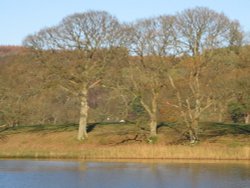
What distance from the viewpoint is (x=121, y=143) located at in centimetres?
4644

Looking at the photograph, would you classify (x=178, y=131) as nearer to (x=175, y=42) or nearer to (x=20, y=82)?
(x=175, y=42)

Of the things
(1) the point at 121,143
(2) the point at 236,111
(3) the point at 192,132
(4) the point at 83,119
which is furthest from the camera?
(2) the point at 236,111

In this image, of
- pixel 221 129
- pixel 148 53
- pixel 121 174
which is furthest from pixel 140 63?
pixel 121 174

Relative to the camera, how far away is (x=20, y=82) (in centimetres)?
4778

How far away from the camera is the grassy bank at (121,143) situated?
38938 millimetres

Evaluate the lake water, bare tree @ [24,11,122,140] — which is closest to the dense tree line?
bare tree @ [24,11,122,140]

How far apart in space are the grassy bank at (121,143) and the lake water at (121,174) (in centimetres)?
230

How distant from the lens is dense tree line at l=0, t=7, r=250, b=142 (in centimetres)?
4459

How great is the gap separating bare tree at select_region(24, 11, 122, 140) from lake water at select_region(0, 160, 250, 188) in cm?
1050

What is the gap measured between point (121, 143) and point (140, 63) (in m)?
6.54

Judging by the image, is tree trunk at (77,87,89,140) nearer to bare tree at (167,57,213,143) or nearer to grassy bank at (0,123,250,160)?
grassy bank at (0,123,250,160)

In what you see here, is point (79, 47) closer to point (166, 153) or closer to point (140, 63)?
point (140, 63)

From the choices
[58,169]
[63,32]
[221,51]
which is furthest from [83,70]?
[58,169]

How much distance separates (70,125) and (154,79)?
13.4 m
